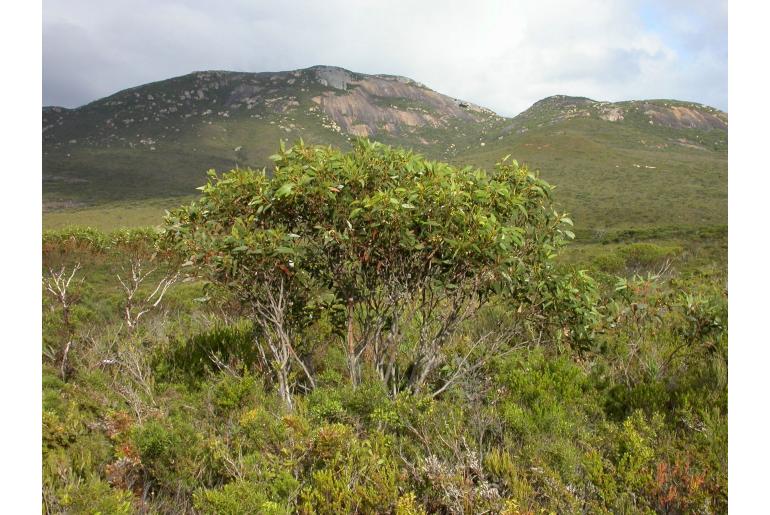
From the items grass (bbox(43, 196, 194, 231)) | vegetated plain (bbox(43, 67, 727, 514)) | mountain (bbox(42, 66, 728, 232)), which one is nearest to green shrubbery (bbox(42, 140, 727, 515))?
vegetated plain (bbox(43, 67, 727, 514))

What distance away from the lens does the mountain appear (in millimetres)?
53375

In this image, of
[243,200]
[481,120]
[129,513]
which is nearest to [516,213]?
[243,200]

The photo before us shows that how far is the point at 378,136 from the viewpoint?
124 m

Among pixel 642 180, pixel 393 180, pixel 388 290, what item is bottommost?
pixel 388 290

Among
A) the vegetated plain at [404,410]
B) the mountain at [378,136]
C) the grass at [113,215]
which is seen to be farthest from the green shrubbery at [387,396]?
the grass at [113,215]

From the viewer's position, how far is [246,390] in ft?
13.7

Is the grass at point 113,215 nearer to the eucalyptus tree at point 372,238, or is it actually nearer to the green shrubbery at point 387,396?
the green shrubbery at point 387,396

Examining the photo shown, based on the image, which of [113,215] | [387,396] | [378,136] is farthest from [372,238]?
[378,136]

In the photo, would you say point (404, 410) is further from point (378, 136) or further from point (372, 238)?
point (378, 136)

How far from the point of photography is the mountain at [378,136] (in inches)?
2101

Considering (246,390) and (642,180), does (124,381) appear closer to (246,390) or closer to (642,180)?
(246,390)

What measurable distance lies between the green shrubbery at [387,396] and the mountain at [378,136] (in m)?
35.8

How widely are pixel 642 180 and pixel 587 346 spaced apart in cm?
5877

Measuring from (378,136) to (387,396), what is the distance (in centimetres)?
12486
